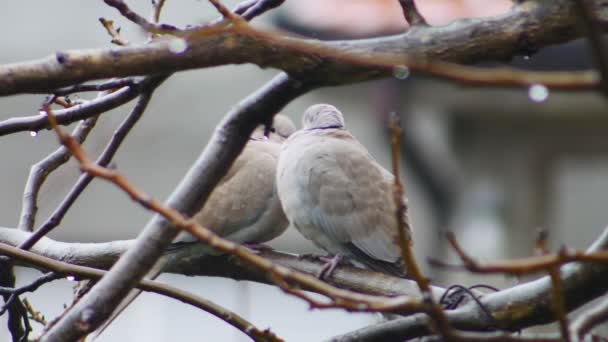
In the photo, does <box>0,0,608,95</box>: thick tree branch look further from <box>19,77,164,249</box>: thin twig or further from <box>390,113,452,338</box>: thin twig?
<box>19,77,164,249</box>: thin twig

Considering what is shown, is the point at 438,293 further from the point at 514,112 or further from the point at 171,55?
the point at 514,112

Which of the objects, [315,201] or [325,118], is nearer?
[315,201]

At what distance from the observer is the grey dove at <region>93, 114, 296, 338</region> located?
2.67m

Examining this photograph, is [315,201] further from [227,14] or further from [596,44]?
[596,44]

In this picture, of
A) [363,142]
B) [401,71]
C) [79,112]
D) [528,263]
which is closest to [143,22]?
[79,112]

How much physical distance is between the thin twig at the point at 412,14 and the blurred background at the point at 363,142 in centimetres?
336

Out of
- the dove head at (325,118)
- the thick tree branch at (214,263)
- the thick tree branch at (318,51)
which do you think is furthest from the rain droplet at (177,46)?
the dove head at (325,118)

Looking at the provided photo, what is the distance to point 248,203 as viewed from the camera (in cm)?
268

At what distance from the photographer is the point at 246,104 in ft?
4.37

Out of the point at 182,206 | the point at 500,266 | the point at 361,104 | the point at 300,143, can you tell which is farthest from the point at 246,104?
the point at 361,104

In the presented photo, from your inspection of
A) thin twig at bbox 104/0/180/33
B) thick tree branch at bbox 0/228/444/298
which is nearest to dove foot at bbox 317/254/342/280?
thick tree branch at bbox 0/228/444/298

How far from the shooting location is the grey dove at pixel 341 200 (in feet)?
8.67

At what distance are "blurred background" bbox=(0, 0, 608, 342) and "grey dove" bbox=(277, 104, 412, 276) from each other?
6.78 feet

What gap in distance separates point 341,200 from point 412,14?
140 centimetres
